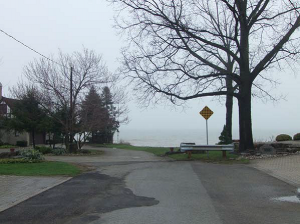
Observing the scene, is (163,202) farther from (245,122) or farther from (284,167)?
(245,122)

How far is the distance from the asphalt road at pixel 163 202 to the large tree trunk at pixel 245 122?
788cm

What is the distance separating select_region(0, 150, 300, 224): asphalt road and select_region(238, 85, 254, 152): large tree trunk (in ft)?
25.9

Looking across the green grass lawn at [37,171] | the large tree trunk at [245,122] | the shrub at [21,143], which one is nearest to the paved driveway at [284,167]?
the large tree trunk at [245,122]

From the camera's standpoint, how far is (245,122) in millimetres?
20594

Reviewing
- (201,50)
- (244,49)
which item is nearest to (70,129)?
(201,50)

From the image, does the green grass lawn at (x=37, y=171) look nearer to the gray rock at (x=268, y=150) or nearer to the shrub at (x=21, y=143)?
Answer: the gray rock at (x=268, y=150)

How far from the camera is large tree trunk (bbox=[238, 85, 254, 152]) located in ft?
67.1

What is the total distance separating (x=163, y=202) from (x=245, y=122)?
13.5 m

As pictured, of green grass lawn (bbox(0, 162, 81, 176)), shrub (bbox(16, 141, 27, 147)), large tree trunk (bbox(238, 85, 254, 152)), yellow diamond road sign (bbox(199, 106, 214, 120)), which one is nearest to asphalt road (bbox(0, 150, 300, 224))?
green grass lawn (bbox(0, 162, 81, 176))

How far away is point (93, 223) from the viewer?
6555 mm

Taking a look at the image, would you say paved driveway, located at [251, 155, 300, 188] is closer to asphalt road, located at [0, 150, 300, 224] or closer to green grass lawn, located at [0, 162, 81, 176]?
asphalt road, located at [0, 150, 300, 224]

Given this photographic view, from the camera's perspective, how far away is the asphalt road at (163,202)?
6.91 meters

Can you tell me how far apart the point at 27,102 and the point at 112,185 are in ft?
78.9

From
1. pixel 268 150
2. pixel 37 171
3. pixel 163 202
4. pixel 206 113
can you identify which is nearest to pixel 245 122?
pixel 268 150
